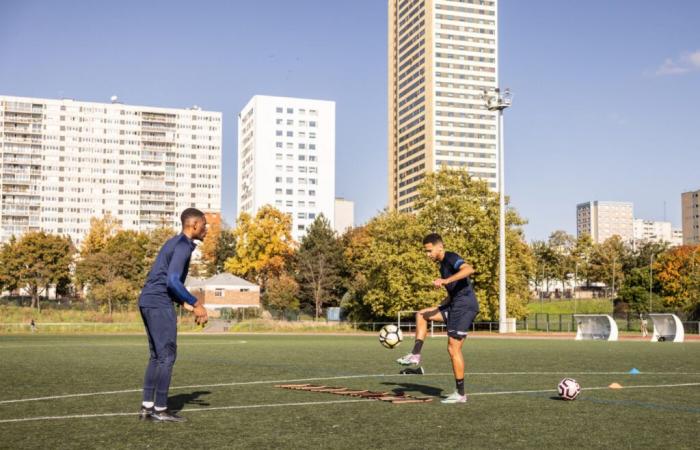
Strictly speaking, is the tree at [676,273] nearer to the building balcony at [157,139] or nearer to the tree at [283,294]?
the tree at [283,294]

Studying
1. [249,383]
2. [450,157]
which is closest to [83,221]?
[450,157]

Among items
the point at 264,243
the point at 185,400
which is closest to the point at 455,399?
the point at 185,400

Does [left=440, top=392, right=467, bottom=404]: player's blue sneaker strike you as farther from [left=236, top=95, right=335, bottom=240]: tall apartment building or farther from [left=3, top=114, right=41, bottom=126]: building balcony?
[left=3, top=114, right=41, bottom=126]: building balcony

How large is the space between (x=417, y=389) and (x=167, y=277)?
519 cm

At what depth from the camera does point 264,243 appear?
9825 cm

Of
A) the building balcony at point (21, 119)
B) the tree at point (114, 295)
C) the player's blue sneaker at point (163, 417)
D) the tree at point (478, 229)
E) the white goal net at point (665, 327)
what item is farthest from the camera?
the building balcony at point (21, 119)

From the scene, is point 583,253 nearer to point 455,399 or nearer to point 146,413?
point 455,399

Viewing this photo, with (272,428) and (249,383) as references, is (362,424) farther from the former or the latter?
(249,383)

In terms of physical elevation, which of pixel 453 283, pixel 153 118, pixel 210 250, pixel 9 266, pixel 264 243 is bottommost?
pixel 453 283

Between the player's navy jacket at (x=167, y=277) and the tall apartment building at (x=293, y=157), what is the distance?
517 ft

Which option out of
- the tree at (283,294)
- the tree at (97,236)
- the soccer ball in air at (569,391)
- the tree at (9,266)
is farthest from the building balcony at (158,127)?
the soccer ball in air at (569,391)

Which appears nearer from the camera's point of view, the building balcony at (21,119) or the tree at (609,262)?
the tree at (609,262)

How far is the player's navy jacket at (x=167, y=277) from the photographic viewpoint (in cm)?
845

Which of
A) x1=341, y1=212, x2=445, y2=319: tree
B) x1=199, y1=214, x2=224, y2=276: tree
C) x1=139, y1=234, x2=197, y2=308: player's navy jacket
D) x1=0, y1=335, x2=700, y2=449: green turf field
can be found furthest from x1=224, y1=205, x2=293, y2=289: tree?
x1=139, y1=234, x2=197, y2=308: player's navy jacket
